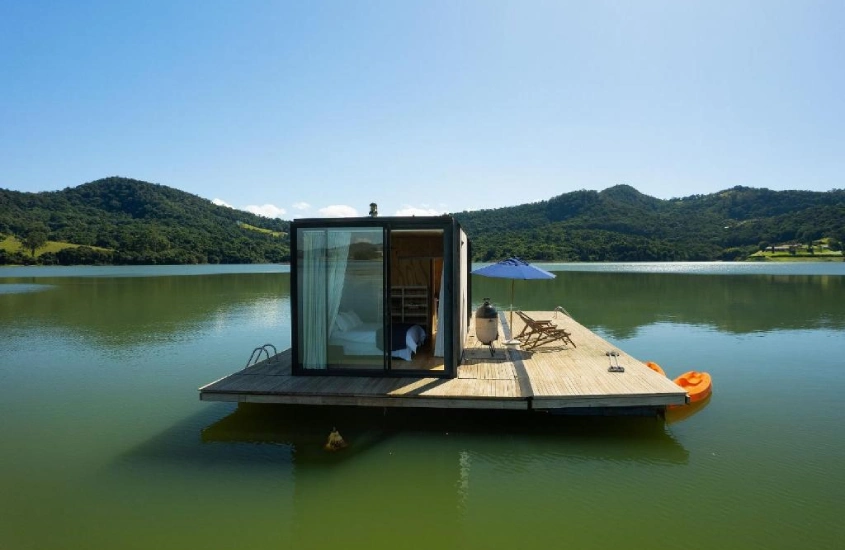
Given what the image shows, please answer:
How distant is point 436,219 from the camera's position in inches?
307

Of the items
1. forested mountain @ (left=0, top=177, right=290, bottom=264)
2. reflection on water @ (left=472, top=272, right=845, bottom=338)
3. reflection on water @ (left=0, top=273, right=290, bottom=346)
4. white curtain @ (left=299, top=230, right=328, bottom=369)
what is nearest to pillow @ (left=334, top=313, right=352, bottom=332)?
white curtain @ (left=299, top=230, right=328, bottom=369)

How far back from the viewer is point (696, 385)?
912 centimetres

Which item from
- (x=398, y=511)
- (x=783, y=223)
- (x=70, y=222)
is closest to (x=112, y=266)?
(x=70, y=222)

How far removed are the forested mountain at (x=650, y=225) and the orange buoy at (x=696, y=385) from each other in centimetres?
6829

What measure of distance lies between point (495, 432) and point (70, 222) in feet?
334

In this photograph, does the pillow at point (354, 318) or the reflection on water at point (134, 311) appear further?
the reflection on water at point (134, 311)

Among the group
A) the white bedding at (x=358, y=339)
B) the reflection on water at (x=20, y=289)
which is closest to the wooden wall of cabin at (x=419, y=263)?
the white bedding at (x=358, y=339)

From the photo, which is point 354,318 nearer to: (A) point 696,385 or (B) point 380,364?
(B) point 380,364

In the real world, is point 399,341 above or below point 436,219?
below

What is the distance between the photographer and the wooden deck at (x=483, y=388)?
697 cm

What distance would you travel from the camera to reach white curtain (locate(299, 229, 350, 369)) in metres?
7.95

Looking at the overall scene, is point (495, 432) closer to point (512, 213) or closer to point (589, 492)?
point (589, 492)

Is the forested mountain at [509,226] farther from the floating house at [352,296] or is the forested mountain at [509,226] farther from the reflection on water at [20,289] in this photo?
the floating house at [352,296]

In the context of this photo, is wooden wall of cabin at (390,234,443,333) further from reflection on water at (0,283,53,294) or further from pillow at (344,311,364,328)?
reflection on water at (0,283,53,294)
